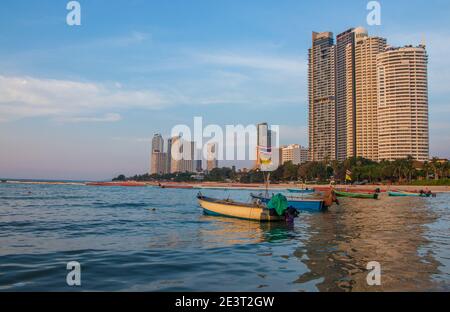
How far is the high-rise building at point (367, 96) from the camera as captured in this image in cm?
17075

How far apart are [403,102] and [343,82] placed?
115 ft

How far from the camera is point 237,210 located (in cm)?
2941

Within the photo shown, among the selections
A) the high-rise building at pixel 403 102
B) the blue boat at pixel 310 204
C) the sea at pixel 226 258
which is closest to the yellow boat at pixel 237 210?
the sea at pixel 226 258

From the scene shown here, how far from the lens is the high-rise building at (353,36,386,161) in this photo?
171 meters

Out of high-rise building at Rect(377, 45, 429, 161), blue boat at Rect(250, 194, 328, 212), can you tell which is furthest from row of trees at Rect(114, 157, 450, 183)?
blue boat at Rect(250, 194, 328, 212)

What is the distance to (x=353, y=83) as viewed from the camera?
179375mm

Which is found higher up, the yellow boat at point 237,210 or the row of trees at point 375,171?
the row of trees at point 375,171

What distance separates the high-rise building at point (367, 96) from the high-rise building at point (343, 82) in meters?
3.63

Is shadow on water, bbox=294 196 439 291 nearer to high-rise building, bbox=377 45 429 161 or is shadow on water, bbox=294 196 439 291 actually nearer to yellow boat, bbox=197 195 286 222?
yellow boat, bbox=197 195 286 222

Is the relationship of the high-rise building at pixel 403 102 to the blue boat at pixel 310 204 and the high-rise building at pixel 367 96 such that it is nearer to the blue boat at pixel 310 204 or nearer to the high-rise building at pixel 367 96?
the high-rise building at pixel 367 96

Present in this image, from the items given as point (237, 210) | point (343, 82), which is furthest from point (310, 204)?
point (343, 82)

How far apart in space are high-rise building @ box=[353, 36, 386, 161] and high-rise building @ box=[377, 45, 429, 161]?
5.98 m

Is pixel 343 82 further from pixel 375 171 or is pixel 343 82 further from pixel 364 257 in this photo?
pixel 364 257
